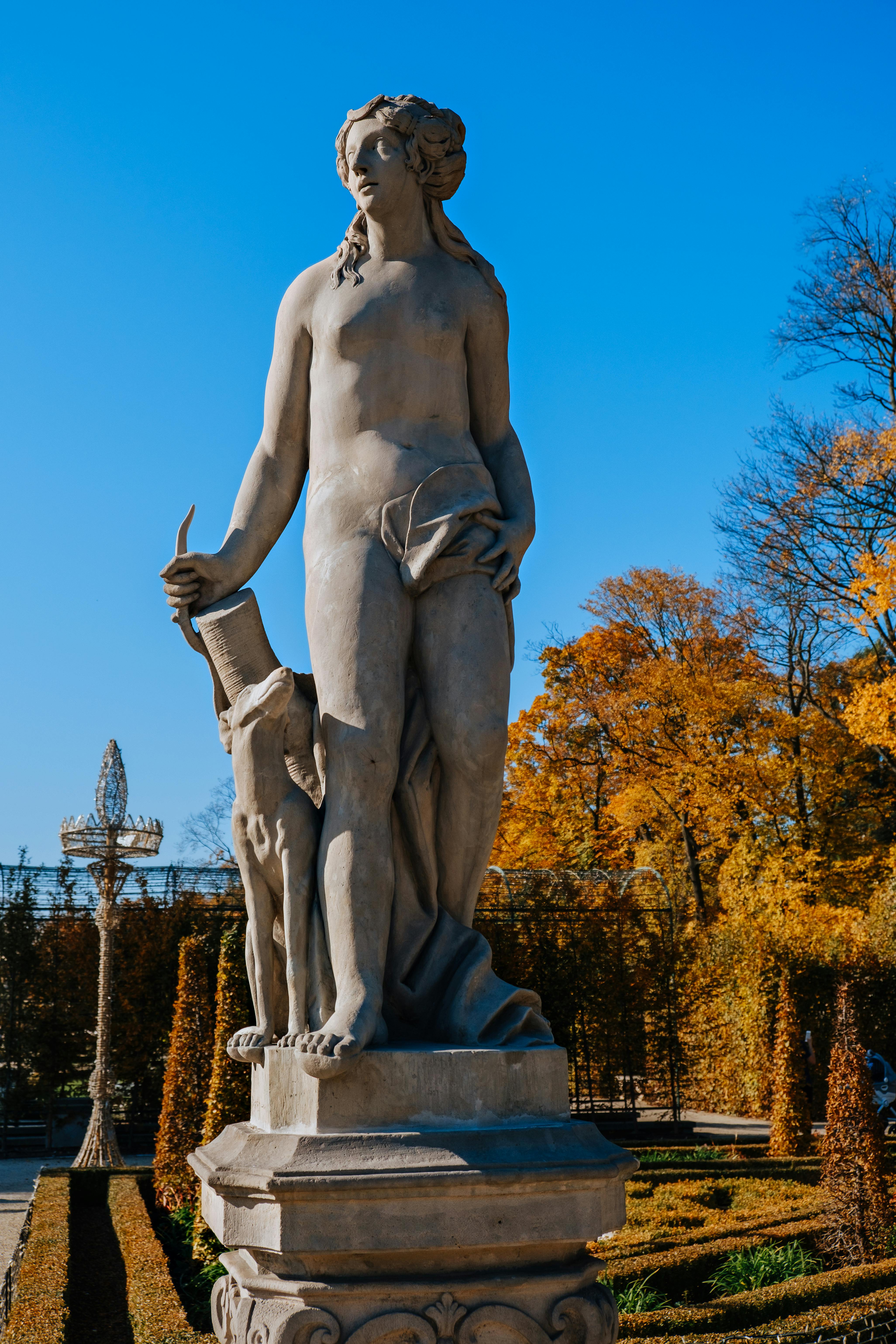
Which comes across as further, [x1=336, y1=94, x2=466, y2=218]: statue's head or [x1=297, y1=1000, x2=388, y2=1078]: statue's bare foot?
[x1=336, y1=94, x2=466, y2=218]: statue's head

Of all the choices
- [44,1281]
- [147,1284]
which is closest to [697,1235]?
[147,1284]

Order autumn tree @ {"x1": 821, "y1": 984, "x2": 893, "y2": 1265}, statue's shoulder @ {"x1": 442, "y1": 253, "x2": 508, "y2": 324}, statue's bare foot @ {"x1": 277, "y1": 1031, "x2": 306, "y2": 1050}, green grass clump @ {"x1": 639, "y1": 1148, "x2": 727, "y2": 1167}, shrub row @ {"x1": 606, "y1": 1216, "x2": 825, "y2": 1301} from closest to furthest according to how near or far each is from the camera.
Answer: statue's bare foot @ {"x1": 277, "y1": 1031, "x2": 306, "y2": 1050}, statue's shoulder @ {"x1": 442, "y1": 253, "x2": 508, "y2": 324}, shrub row @ {"x1": 606, "y1": 1216, "x2": 825, "y2": 1301}, autumn tree @ {"x1": 821, "y1": 984, "x2": 893, "y2": 1265}, green grass clump @ {"x1": 639, "y1": 1148, "x2": 727, "y2": 1167}

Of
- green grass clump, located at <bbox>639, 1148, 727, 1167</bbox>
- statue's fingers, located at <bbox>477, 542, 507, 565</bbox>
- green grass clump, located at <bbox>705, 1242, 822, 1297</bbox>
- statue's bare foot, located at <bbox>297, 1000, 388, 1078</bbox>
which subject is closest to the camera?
statue's bare foot, located at <bbox>297, 1000, 388, 1078</bbox>

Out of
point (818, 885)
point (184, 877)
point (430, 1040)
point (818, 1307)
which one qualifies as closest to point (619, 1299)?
point (818, 1307)

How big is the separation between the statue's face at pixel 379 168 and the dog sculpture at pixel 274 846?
138 centimetres

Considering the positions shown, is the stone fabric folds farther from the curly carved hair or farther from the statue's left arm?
the curly carved hair

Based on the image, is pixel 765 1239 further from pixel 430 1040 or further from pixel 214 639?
pixel 214 639

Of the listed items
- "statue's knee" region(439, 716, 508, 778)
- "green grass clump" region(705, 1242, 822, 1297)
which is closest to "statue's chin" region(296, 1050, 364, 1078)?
"statue's knee" region(439, 716, 508, 778)

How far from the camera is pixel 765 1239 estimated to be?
28.1 ft

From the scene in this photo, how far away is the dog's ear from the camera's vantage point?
3.37m

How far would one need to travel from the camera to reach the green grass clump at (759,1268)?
7828mm

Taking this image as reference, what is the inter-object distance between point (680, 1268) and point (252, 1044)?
18.5 ft

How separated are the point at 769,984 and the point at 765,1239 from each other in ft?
32.8

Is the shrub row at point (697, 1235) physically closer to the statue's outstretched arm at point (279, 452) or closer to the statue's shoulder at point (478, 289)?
the statue's outstretched arm at point (279, 452)
